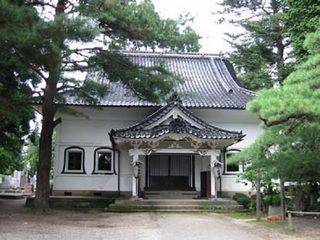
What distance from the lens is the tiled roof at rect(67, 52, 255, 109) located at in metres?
21.5

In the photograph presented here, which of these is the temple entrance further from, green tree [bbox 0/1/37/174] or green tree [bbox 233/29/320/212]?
green tree [bbox 233/29/320/212]

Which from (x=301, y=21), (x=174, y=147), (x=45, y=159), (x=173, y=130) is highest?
(x=301, y=21)

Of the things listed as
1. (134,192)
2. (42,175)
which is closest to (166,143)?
(134,192)

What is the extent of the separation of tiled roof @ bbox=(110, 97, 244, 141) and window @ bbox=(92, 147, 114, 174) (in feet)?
11.3

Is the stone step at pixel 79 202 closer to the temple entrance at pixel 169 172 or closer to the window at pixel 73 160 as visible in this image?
the window at pixel 73 160

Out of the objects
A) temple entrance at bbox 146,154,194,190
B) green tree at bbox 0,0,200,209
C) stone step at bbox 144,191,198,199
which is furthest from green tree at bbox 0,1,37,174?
stone step at bbox 144,191,198,199

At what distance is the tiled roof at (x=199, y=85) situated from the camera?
70.6 ft

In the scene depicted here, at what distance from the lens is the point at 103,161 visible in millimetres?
21641

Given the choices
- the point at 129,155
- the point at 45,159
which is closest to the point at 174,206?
the point at 129,155

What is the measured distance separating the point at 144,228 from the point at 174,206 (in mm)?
5847

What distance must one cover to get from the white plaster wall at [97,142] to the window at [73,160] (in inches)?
8.4

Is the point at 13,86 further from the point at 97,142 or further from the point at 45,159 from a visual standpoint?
the point at 97,142

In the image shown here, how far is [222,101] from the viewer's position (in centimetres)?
2219

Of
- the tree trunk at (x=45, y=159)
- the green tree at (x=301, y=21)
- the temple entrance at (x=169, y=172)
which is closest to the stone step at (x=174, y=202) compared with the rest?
the tree trunk at (x=45, y=159)
